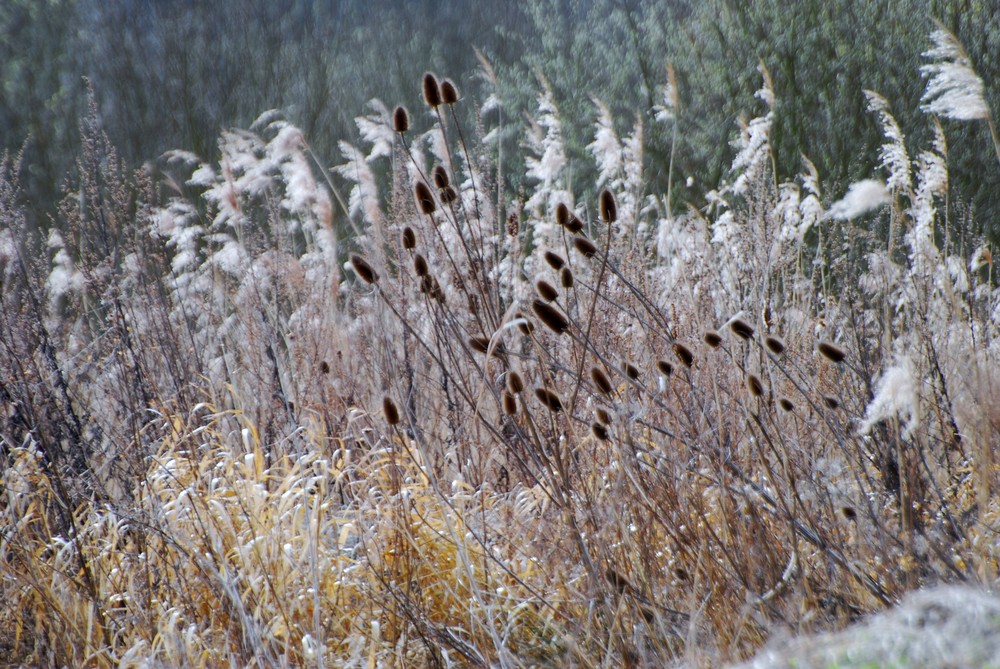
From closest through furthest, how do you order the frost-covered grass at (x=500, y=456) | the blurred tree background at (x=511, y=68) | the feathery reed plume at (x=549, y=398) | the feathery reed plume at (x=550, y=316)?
the feathery reed plume at (x=550, y=316), the feathery reed plume at (x=549, y=398), the frost-covered grass at (x=500, y=456), the blurred tree background at (x=511, y=68)

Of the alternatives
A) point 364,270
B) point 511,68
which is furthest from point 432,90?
point 511,68

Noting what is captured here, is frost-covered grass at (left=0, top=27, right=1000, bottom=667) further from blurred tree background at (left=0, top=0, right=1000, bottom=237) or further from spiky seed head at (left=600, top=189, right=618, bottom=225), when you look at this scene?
blurred tree background at (left=0, top=0, right=1000, bottom=237)

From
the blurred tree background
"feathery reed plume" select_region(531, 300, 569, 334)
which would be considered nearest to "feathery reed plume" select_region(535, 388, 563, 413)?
"feathery reed plume" select_region(531, 300, 569, 334)

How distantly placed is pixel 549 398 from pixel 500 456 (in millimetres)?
1542

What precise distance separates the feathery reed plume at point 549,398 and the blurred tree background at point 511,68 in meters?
7.02

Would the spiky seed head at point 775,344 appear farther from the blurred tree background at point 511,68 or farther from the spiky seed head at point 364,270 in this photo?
the blurred tree background at point 511,68

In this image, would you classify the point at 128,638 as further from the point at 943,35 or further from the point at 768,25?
the point at 768,25

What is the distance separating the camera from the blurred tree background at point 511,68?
29.5 ft

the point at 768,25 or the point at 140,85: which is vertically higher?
the point at 140,85

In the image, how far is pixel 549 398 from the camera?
1916 mm

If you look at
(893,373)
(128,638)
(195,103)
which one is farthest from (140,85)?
(893,373)

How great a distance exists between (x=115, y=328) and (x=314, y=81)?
39.8 feet

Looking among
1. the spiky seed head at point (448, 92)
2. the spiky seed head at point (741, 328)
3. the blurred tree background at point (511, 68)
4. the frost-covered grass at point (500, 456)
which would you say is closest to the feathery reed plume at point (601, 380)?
the frost-covered grass at point (500, 456)

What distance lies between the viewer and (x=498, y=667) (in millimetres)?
2211
